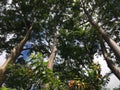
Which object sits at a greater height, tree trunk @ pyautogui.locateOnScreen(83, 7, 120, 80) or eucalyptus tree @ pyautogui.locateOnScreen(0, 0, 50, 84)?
eucalyptus tree @ pyautogui.locateOnScreen(0, 0, 50, 84)

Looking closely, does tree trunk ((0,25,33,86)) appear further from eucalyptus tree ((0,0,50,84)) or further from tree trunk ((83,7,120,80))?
tree trunk ((83,7,120,80))

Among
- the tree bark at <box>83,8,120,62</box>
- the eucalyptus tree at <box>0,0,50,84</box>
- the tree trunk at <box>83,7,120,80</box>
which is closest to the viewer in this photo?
the tree trunk at <box>83,7,120,80</box>

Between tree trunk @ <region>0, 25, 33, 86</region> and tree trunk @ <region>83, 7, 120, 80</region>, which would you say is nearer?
tree trunk @ <region>83, 7, 120, 80</region>

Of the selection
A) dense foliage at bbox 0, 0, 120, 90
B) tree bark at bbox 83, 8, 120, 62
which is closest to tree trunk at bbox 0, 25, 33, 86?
dense foliage at bbox 0, 0, 120, 90

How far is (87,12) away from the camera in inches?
791

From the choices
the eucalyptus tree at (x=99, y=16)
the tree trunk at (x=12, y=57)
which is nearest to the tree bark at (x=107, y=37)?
the eucalyptus tree at (x=99, y=16)

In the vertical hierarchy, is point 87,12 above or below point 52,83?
above

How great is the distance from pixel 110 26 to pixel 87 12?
260 cm

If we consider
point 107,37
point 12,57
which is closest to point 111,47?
point 107,37

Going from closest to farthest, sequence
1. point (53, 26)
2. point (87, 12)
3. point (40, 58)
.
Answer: point (40, 58) → point (87, 12) → point (53, 26)

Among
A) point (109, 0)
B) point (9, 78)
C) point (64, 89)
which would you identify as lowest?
point (64, 89)

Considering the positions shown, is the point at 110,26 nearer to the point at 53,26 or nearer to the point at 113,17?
the point at 113,17

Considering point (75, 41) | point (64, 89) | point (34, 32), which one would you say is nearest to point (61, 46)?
point (75, 41)

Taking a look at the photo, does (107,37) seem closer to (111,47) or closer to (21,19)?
(111,47)
